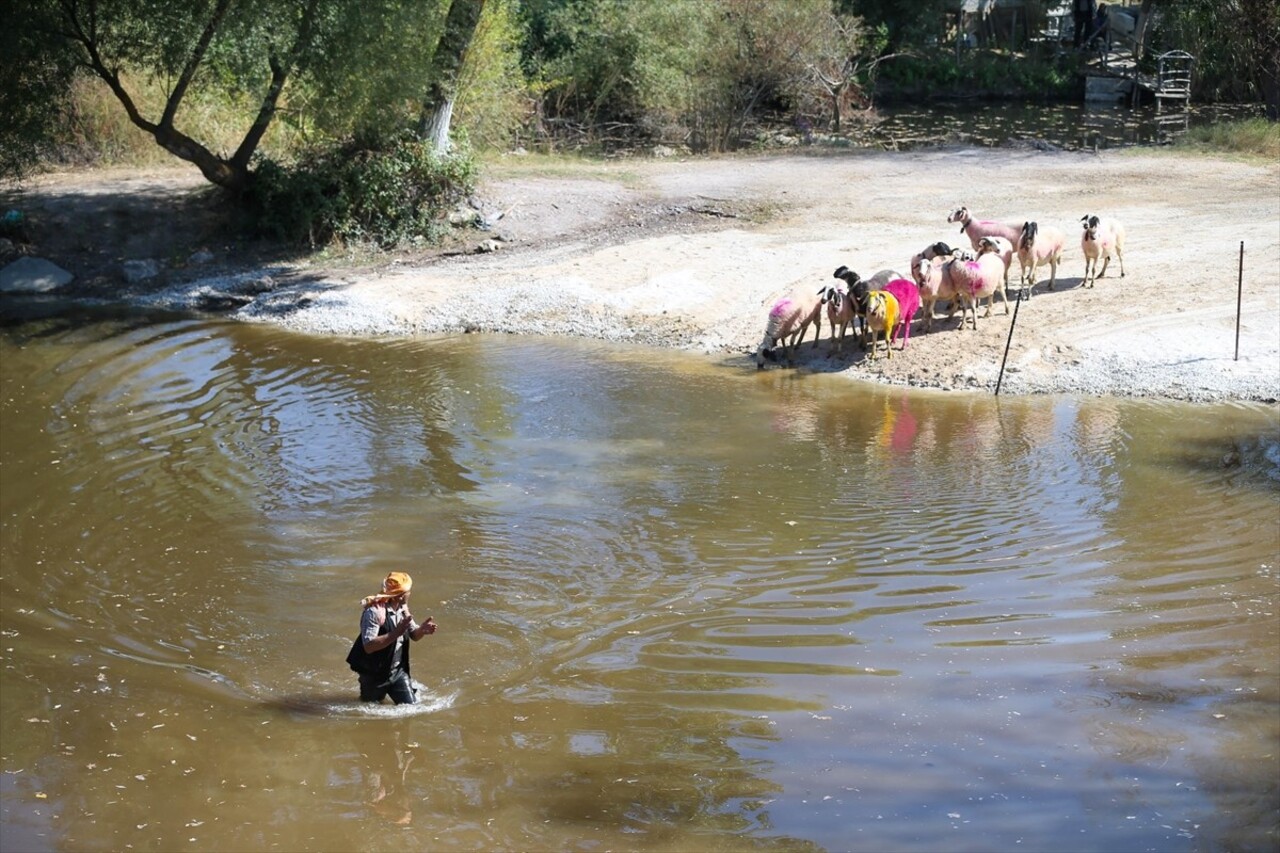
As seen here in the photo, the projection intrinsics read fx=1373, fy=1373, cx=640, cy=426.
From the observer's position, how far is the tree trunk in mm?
23688

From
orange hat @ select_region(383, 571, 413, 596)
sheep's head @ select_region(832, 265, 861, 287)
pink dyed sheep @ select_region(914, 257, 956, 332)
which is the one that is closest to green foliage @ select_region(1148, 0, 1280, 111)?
pink dyed sheep @ select_region(914, 257, 956, 332)

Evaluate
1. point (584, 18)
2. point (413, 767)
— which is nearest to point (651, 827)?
point (413, 767)

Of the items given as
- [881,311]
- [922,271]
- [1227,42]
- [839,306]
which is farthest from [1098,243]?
[1227,42]

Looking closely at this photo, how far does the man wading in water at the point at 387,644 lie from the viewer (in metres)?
8.79

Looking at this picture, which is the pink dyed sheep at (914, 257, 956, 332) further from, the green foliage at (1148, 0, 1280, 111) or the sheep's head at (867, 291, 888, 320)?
the green foliage at (1148, 0, 1280, 111)

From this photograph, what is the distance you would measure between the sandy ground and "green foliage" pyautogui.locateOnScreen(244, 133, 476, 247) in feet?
2.77

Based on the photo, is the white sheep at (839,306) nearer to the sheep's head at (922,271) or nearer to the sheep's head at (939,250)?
the sheep's head at (922,271)

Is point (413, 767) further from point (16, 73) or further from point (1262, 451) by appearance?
point (16, 73)

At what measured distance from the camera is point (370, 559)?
11.8 metres

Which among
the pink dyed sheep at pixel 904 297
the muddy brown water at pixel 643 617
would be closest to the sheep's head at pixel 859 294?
the pink dyed sheep at pixel 904 297

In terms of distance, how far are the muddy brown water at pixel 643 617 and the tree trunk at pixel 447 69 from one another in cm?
820

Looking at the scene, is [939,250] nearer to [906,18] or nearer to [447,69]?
[447,69]

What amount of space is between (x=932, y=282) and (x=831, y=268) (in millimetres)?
2807

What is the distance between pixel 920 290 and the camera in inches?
710
